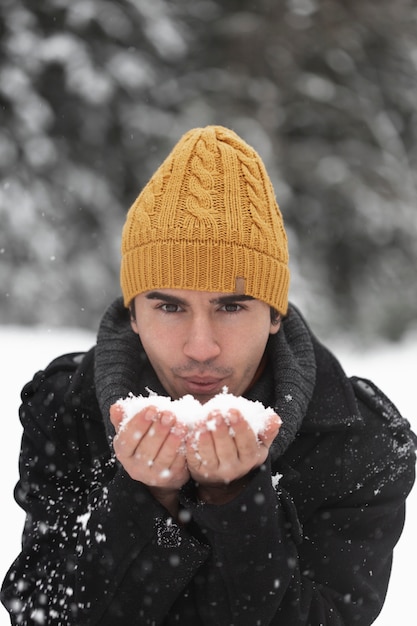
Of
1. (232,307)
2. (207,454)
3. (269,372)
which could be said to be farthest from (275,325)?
(207,454)

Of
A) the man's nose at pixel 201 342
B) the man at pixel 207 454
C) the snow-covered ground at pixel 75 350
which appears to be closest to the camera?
the man at pixel 207 454

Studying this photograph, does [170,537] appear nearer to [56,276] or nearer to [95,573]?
[95,573]

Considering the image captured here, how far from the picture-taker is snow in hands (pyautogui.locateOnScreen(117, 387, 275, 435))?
1632mm

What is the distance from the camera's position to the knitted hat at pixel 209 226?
81.9 inches

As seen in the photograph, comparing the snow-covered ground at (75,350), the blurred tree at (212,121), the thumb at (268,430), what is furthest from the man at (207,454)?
the blurred tree at (212,121)

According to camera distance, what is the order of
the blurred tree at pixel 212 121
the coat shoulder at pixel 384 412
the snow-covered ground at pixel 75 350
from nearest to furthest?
the coat shoulder at pixel 384 412 → the snow-covered ground at pixel 75 350 → the blurred tree at pixel 212 121

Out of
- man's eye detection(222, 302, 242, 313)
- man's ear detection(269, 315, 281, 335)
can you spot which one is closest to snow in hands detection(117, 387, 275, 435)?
man's eye detection(222, 302, 242, 313)

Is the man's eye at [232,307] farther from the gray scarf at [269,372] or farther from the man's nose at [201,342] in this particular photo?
the gray scarf at [269,372]

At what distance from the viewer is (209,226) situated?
208 centimetres

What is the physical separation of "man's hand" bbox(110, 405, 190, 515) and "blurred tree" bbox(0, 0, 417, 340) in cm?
649

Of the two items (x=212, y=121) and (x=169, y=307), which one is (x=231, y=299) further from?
(x=212, y=121)

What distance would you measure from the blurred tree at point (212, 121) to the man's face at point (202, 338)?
6081 millimetres

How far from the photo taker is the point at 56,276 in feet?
26.3

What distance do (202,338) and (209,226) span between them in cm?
33
